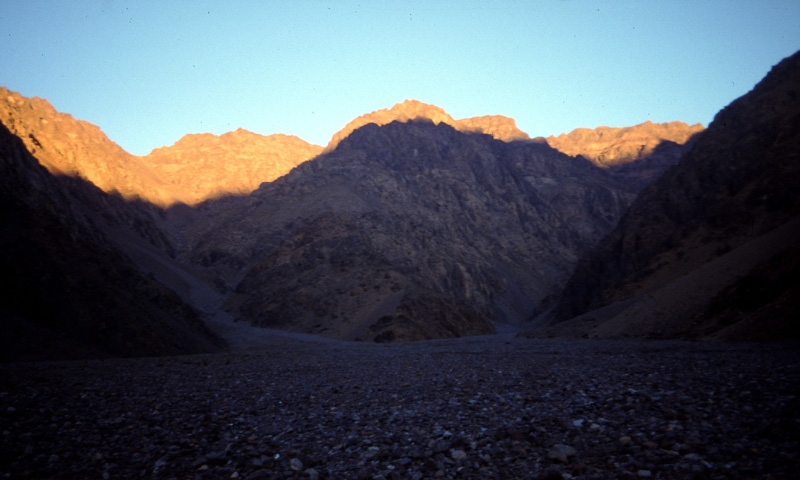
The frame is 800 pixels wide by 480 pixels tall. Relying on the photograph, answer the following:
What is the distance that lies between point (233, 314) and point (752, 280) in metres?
75.8

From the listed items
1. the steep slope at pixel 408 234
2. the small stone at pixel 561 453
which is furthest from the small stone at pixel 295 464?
the steep slope at pixel 408 234

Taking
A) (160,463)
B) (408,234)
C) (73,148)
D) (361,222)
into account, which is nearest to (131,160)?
(73,148)

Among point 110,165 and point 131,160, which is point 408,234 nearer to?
point 110,165

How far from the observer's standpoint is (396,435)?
360 inches

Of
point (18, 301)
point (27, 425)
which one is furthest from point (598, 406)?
point (18, 301)

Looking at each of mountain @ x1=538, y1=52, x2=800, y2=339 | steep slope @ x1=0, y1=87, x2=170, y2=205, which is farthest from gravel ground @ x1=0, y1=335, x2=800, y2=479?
steep slope @ x1=0, y1=87, x2=170, y2=205

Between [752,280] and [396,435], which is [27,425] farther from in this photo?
[752,280]

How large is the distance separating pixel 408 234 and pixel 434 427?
3833 inches

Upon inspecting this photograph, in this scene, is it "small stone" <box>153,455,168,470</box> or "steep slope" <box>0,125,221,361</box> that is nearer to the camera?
"small stone" <box>153,455,168,470</box>

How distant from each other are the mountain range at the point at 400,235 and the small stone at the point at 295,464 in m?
23.5

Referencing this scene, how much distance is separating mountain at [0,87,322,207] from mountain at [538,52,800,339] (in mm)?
62263

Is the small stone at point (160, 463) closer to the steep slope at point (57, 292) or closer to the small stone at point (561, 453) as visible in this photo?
the small stone at point (561, 453)

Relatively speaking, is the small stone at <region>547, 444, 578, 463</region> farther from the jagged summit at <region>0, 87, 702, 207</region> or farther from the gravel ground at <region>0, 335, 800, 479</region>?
the jagged summit at <region>0, 87, 702, 207</region>

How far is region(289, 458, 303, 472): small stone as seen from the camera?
769 cm
